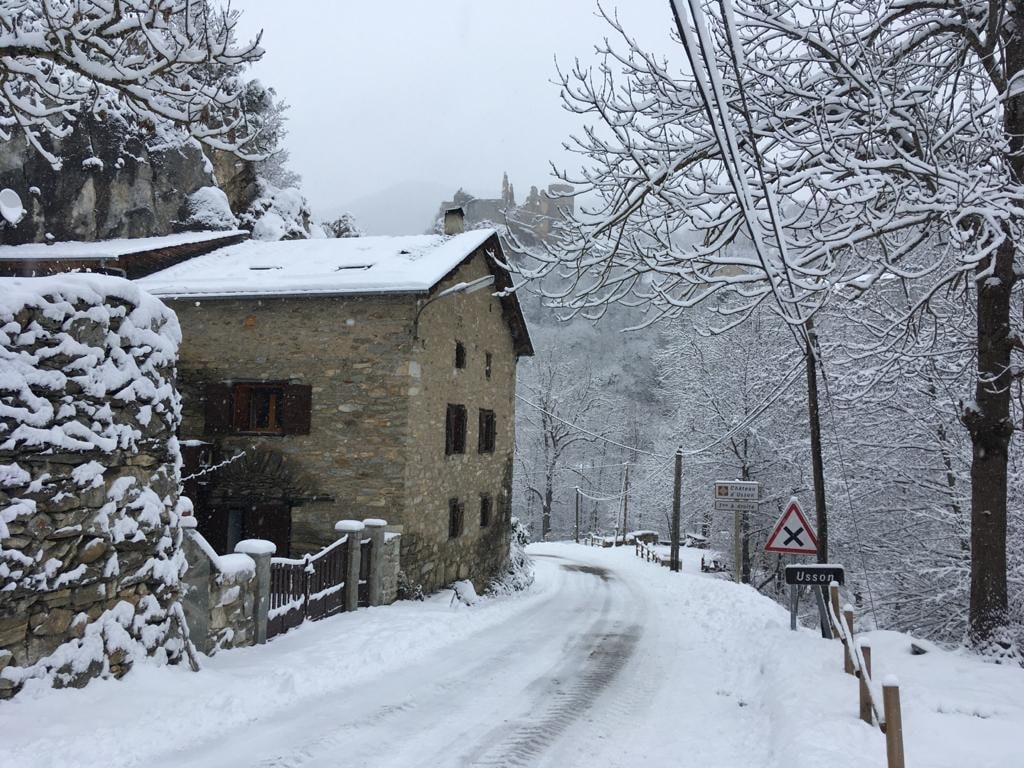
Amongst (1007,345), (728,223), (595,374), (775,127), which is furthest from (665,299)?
(595,374)

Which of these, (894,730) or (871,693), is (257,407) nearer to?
(871,693)

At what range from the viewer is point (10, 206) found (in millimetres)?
19516

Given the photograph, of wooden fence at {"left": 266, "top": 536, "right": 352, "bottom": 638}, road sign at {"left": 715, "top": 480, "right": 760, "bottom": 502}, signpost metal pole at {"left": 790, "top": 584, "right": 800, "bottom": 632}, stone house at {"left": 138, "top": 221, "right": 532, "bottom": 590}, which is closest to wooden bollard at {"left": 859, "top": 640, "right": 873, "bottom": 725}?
signpost metal pole at {"left": 790, "top": 584, "right": 800, "bottom": 632}

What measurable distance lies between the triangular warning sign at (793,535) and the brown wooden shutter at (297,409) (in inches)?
321

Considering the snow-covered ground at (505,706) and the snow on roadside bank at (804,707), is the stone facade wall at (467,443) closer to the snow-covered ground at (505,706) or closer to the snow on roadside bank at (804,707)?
the snow-covered ground at (505,706)

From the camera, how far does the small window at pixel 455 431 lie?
14391mm

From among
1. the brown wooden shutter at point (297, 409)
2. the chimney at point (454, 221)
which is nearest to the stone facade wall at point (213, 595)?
the brown wooden shutter at point (297, 409)

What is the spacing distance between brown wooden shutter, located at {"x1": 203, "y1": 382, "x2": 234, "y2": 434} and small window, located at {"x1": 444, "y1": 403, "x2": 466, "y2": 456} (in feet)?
13.9

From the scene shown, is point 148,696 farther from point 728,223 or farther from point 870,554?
point 870,554

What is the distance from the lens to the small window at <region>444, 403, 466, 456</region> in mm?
14391

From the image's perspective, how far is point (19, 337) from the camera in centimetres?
494

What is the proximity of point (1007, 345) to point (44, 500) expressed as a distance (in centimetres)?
899

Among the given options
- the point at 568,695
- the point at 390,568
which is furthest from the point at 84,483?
the point at 390,568

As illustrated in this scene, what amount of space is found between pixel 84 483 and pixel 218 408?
8.17 m
